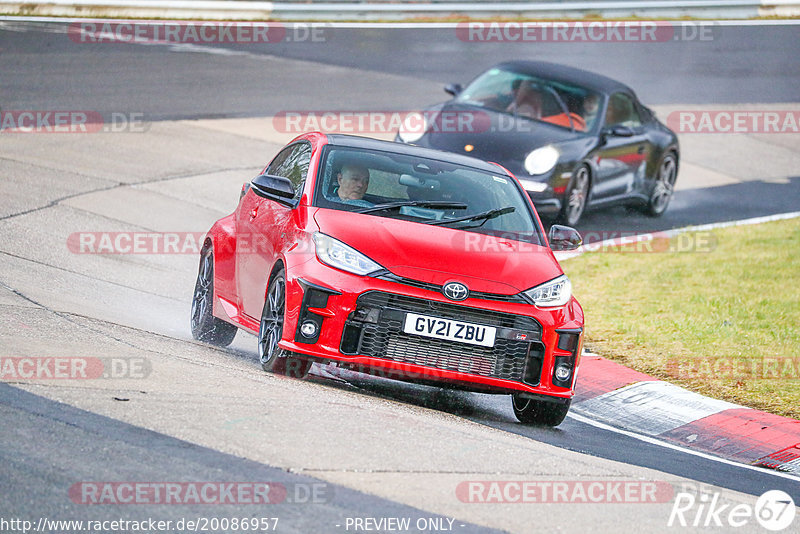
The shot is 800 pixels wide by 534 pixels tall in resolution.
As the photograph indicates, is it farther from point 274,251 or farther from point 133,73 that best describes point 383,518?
point 133,73

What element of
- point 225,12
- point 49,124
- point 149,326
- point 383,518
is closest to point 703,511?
point 383,518

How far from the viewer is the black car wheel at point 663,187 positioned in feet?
57.3

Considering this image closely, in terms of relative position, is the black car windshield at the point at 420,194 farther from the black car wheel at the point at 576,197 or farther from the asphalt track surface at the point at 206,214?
the black car wheel at the point at 576,197

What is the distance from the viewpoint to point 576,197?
1523cm

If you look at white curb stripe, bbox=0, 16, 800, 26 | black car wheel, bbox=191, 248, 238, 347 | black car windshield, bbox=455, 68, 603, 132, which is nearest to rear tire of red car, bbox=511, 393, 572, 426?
black car wheel, bbox=191, 248, 238, 347

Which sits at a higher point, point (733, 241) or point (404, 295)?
point (404, 295)

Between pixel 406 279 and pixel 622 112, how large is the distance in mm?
9667

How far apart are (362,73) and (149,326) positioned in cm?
1479

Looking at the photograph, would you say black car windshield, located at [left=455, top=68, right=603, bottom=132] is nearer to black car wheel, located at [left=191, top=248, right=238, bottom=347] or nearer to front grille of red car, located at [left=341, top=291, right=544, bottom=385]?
black car wheel, located at [left=191, top=248, right=238, bottom=347]

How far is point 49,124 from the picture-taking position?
56.3 feet
